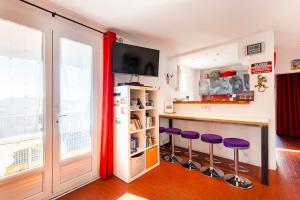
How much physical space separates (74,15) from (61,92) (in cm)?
115

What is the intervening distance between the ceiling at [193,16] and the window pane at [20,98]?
0.65 metres

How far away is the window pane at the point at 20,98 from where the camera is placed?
5.69ft

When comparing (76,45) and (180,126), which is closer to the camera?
(76,45)

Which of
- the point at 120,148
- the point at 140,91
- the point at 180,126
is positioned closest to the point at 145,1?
the point at 140,91

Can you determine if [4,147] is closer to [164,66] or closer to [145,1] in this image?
[145,1]

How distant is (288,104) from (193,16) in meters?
5.20

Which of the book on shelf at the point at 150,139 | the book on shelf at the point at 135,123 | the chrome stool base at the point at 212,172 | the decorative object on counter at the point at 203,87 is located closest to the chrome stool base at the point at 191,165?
the chrome stool base at the point at 212,172

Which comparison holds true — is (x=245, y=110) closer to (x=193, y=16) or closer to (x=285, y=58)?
(x=193, y=16)

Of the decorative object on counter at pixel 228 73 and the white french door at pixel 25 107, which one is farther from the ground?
the decorative object on counter at pixel 228 73

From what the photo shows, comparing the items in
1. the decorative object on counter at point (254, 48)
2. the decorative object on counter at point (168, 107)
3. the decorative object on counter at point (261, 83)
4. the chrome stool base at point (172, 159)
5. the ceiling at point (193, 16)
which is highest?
the ceiling at point (193, 16)

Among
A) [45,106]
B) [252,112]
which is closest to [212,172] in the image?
[252,112]

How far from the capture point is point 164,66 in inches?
169

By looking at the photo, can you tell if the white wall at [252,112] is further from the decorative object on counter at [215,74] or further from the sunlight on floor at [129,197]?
the decorative object on counter at [215,74]

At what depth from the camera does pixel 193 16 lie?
2.35 m
